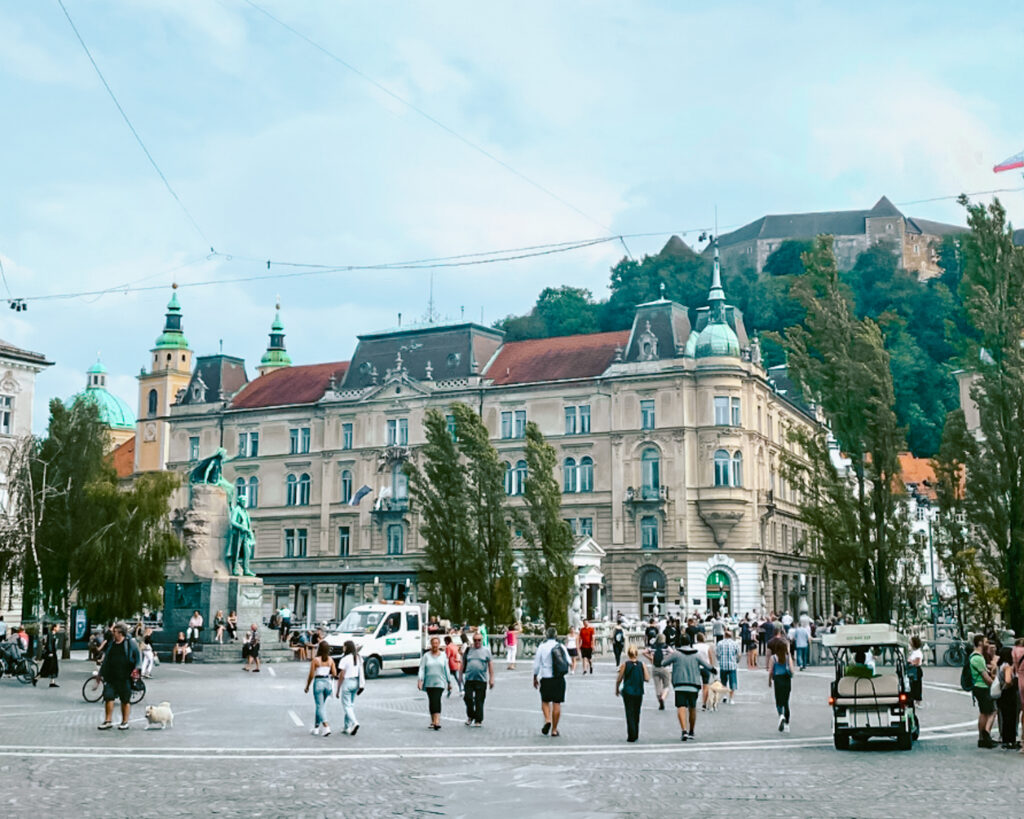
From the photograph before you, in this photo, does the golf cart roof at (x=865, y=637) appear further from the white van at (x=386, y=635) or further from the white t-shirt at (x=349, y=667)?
the white van at (x=386, y=635)

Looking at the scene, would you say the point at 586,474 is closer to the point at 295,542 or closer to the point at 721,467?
the point at 721,467

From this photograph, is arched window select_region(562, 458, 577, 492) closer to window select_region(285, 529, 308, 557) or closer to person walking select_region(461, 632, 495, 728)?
window select_region(285, 529, 308, 557)

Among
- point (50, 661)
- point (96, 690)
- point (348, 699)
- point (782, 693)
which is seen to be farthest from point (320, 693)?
point (50, 661)

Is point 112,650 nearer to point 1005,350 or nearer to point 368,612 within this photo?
point 368,612

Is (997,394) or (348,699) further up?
(997,394)

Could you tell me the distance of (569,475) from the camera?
242 feet

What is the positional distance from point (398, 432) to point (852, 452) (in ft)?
143

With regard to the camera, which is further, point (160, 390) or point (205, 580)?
point (160, 390)

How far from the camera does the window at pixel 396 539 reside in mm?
77125

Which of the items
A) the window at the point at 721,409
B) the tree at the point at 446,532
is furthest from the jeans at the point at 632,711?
the window at the point at 721,409

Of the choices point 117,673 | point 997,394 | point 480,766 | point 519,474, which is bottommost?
point 480,766

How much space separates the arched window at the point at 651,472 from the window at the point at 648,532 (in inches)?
52.1

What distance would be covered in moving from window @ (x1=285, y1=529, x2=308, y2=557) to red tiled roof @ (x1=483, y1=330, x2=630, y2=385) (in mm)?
15675

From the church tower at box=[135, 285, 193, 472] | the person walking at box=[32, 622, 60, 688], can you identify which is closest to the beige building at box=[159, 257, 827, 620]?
the church tower at box=[135, 285, 193, 472]
